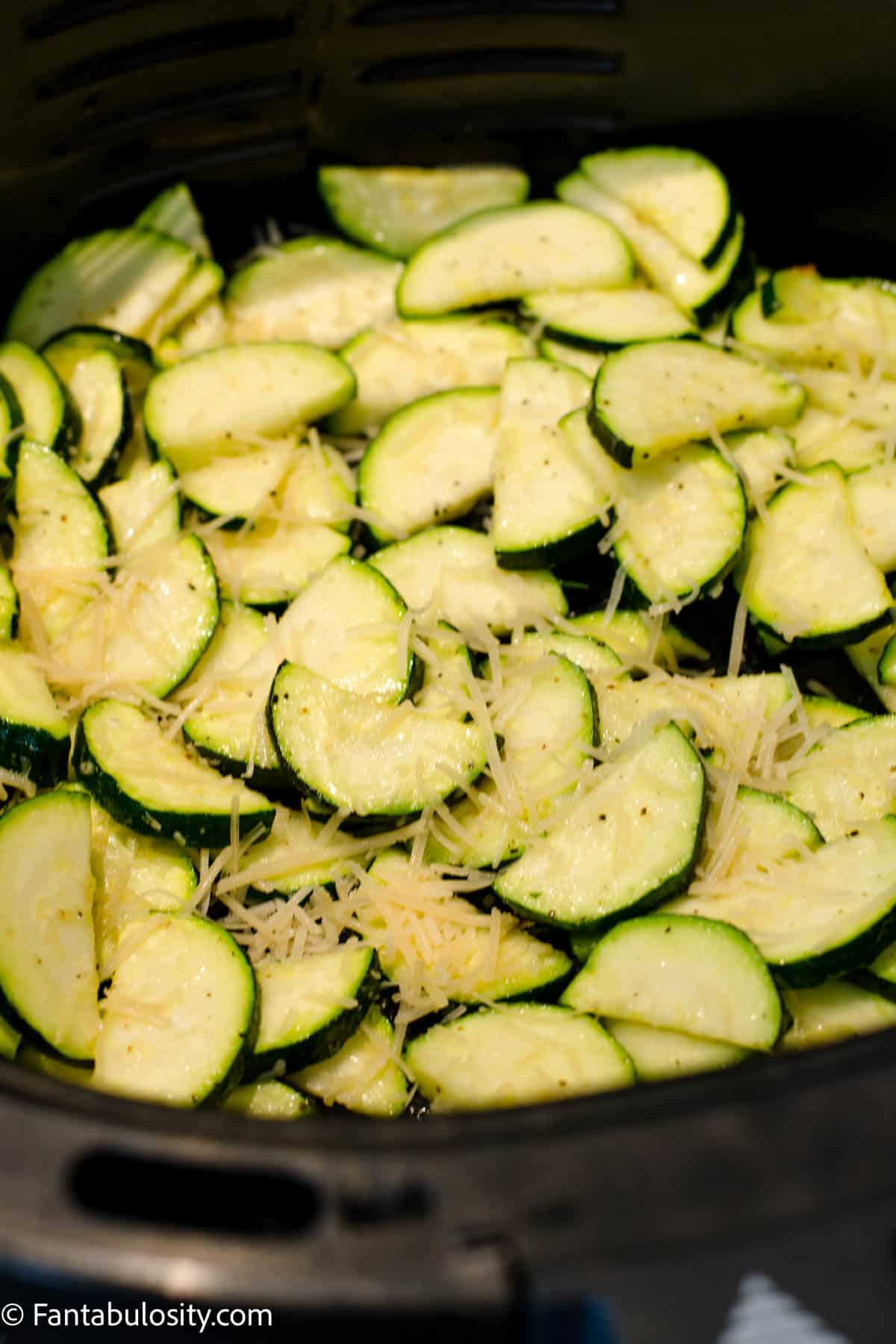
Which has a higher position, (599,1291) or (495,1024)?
(599,1291)

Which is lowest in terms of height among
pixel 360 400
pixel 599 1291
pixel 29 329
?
pixel 599 1291

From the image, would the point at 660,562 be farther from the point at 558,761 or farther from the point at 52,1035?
the point at 52,1035

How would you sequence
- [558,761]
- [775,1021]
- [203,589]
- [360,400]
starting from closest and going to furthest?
[775,1021]
[558,761]
[203,589]
[360,400]

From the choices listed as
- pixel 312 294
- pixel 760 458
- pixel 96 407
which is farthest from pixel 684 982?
pixel 312 294

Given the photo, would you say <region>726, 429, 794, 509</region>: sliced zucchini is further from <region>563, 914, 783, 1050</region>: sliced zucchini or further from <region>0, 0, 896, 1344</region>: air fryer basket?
<region>0, 0, 896, 1344</region>: air fryer basket

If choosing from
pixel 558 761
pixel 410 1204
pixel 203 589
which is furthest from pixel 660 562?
pixel 410 1204

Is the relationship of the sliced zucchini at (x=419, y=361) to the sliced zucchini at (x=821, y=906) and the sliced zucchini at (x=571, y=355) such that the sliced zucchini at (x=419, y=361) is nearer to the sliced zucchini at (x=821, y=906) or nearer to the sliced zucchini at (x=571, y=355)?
the sliced zucchini at (x=571, y=355)

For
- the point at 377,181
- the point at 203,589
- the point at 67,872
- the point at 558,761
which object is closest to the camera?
the point at 67,872

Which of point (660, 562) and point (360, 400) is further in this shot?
point (360, 400)
